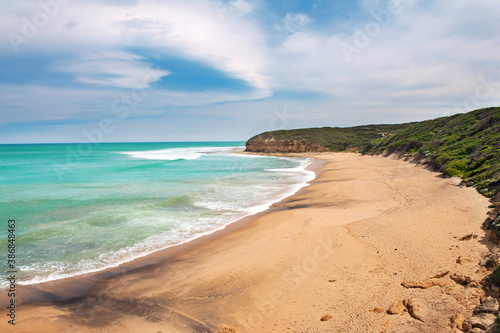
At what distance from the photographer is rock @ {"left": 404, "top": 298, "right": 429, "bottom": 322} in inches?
165

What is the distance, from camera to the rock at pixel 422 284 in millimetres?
4984

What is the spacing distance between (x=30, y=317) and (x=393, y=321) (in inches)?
277

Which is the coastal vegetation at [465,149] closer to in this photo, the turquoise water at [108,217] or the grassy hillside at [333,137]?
the turquoise water at [108,217]

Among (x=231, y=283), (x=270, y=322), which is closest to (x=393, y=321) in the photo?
(x=270, y=322)

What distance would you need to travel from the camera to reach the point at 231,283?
6.39 meters

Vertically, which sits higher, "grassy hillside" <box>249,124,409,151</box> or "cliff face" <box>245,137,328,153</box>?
"grassy hillside" <box>249,124,409,151</box>

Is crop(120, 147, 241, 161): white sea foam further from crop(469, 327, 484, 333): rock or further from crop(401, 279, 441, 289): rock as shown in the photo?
crop(469, 327, 484, 333): rock

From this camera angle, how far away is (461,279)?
16.0 ft

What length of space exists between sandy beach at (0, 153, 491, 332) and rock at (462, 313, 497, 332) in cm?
22

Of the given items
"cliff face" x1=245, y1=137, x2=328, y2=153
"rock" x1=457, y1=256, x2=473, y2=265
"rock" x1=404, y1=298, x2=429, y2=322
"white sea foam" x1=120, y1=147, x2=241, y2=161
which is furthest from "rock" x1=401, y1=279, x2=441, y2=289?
"cliff face" x1=245, y1=137, x2=328, y2=153

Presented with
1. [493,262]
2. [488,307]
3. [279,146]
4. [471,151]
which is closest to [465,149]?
[471,151]

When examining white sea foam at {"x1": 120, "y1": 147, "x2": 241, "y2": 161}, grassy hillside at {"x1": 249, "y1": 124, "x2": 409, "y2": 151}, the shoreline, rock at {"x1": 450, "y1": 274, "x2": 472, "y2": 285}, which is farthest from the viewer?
grassy hillside at {"x1": 249, "y1": 124, "x2": 409, "y2": 151}

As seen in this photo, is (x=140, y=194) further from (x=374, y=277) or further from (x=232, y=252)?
(x=374, y=277)

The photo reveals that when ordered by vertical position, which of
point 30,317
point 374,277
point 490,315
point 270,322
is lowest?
point 30,317
